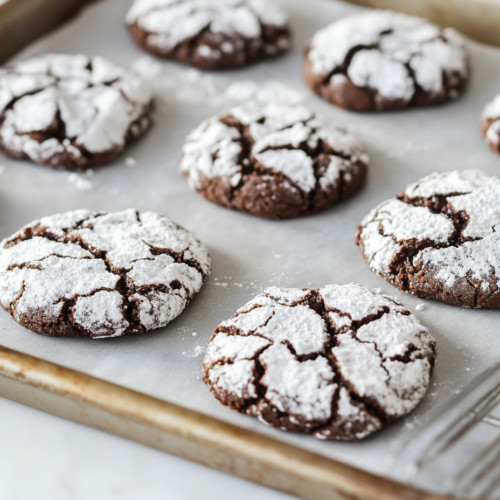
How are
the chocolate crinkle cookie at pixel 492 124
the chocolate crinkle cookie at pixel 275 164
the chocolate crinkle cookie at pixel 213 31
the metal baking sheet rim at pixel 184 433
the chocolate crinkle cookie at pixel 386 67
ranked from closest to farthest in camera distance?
the metal baking sheet rim at pixel 184 433
the chocolate crinkle cookie at pixel 275 164
the chocolate crinkle cookie at pixel 492 124
the chocolate crinkle cookie at pixel 386 67
the chocolate crinkle cookie at pixel 213 31

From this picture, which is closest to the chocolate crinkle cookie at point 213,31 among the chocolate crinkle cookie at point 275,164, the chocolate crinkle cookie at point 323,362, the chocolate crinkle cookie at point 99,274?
the chocolate crinkle cookie at point 275,164

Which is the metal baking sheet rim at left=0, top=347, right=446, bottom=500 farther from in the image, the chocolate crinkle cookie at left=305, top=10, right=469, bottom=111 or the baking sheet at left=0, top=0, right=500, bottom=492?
the chocolate crinkle cookie at left=305, top=10, right=469, bottom=111

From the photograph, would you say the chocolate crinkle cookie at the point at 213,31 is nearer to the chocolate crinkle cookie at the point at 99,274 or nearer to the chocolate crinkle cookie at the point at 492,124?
the chocolate crinkle cookie at the point at 492,124

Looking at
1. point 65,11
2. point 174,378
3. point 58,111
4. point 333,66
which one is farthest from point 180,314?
point 65,11

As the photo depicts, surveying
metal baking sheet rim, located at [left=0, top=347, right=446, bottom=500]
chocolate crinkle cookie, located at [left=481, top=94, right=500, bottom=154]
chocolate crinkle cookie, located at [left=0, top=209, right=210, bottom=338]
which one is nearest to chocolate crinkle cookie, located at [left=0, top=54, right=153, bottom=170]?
chocolate crinkle cookie, located at [left=0, top=209, right=210, bottom=338]

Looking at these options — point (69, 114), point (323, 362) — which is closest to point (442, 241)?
point (323, 362)

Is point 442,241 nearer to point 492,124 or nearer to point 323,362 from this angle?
point 323,362
